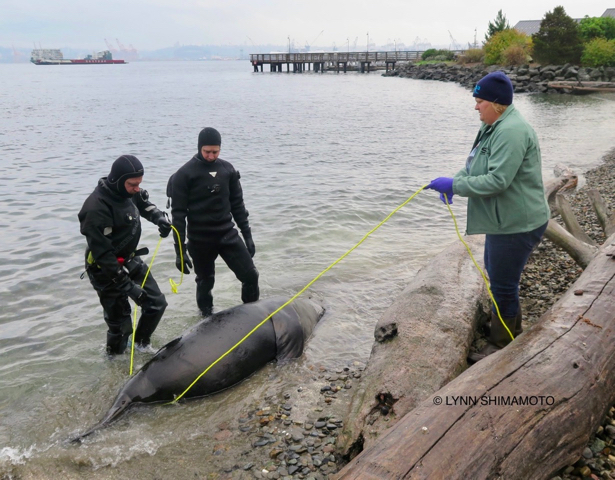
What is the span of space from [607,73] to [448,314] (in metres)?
41.2

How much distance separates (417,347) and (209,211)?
2.71m

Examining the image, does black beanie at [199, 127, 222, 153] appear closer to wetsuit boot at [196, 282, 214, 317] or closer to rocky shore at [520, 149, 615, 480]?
wetsuit boot at [196, 282, 214, 317]

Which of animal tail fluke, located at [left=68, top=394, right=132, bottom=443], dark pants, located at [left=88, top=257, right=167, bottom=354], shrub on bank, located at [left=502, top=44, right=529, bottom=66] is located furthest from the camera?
shrub on bank, located at [left=502, top=44, right=529, bottom=66]

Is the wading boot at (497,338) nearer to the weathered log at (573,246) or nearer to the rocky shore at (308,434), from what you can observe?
the rocky shore at (308,434)

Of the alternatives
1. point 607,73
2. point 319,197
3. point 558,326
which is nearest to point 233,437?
point 558,326

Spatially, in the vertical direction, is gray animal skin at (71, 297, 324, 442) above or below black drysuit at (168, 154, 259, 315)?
below

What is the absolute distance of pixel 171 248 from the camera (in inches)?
372

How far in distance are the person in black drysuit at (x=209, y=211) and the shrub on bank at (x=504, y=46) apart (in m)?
48.5

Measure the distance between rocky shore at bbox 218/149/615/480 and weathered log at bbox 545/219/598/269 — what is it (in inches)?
16.5

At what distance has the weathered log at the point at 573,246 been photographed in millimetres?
6059

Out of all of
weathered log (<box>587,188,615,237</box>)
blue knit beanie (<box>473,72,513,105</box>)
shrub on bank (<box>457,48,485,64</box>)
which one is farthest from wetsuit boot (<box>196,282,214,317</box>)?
shrub on bank (<box>457,48,485,64</box>)

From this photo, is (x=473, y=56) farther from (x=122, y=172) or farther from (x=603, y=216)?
(x=122, y=172)

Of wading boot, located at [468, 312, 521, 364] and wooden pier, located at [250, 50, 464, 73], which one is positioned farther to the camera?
wooden pier, located at [250, 50, 464, 73]

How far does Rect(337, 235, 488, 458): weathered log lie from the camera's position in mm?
3699
